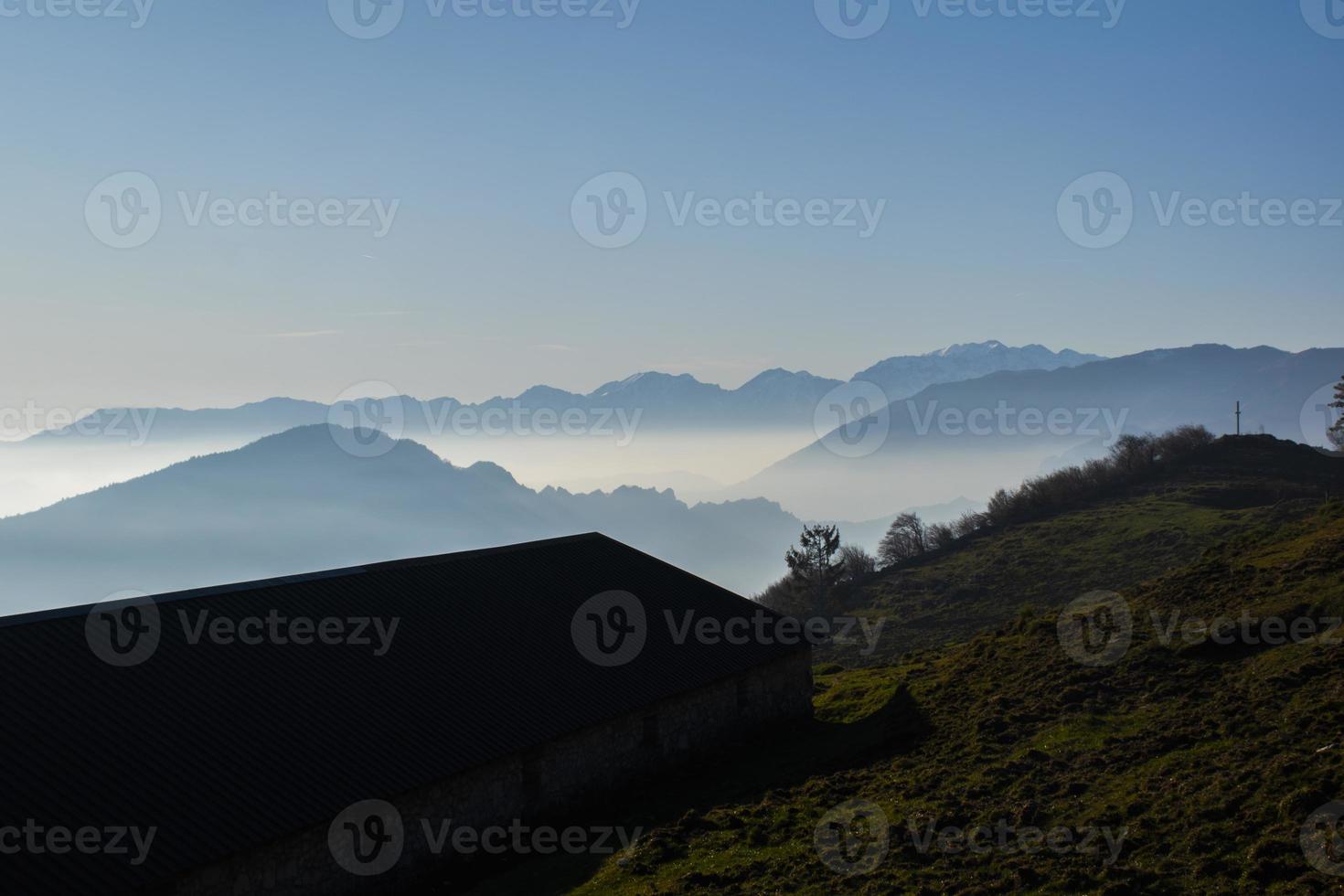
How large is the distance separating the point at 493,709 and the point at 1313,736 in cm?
1746

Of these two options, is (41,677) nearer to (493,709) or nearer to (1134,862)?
(493,709)

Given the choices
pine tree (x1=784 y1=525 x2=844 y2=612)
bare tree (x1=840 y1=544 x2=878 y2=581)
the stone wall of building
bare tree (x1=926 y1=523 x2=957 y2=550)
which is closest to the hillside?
the stone wall of building

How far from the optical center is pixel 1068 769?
20344 mm

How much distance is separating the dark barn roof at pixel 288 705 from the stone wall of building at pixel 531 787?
1.53 ft

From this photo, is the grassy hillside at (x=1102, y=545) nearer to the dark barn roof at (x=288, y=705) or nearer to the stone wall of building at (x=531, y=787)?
the stone wall of building at (x=531, y=787)

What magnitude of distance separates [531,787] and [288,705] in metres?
6.07

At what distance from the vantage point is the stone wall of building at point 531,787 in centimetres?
1794

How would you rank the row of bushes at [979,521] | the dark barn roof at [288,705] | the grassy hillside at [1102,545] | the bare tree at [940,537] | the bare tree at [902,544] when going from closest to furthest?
the dark barn roof at [288,705], the grassy hillside at [1102,545], the row of bushes at [979,521], the bare tree at [940,537], the bare tree at [902,544]

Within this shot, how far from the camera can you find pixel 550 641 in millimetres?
28516

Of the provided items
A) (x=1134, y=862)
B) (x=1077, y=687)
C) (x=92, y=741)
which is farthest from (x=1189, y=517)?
(x=92, y=741)

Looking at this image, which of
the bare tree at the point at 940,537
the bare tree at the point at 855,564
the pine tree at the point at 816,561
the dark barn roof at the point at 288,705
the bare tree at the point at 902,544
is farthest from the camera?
the bare tree at the point at 902,544

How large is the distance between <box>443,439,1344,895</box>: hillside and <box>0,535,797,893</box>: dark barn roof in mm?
3337

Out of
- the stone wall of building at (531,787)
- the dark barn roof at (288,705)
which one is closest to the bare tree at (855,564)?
the stone wall of building at (531,787)

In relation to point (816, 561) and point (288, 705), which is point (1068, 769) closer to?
point (288, 705)
